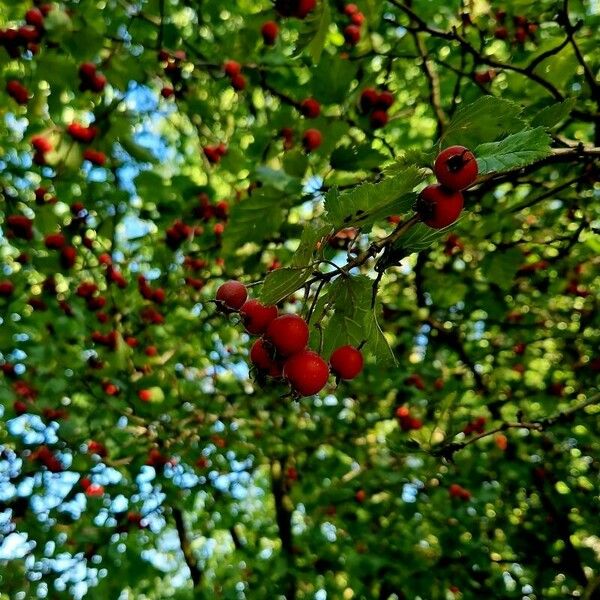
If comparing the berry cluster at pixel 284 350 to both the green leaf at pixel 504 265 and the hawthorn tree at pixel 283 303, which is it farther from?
the green leaf at pixel 504 265

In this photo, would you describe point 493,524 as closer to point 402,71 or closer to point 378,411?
point 378,411

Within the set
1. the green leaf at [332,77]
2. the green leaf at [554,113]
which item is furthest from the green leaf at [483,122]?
the green leaf at [332,77]

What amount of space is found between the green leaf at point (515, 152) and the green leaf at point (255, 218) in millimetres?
1301

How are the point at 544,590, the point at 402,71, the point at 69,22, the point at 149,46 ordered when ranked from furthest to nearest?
the point at 544,590 < the point at 402,71 < the point at 149,46 < the point at 69,22

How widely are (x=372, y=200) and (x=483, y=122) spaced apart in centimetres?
36

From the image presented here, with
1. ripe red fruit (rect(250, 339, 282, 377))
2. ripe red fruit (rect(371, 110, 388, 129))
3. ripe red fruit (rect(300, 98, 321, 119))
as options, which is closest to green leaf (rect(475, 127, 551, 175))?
ripe red fruit (rect(250, 339, 282, 377))

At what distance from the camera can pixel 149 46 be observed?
Result: 3516 millimetres

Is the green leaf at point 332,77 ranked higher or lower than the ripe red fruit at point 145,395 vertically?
higher

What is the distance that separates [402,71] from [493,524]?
14.0 feet

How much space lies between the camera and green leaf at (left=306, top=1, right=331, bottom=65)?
252 cm

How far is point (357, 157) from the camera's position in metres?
2.42

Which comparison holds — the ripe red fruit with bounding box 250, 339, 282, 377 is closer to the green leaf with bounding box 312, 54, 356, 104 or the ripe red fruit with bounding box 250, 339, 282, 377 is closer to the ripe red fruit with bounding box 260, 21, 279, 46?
the green leaf with bounding box 312, 54, 356, 104

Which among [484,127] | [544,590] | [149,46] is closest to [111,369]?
[149,46]

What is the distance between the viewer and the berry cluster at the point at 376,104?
3.21m
